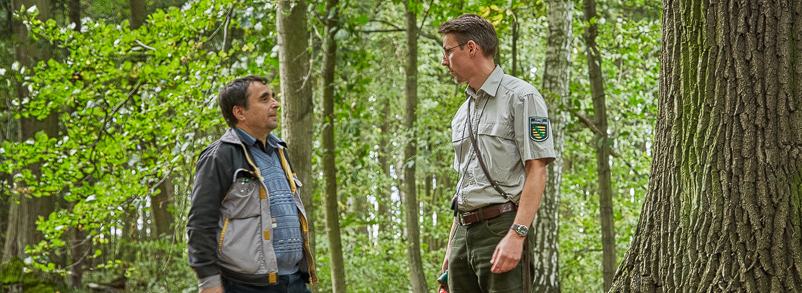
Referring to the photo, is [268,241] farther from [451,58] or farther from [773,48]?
[773,48]

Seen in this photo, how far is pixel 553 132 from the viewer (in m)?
7.42

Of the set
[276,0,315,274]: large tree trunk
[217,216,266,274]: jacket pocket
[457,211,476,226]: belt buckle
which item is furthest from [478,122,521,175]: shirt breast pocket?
[276,0,315,274]: large tree trunk

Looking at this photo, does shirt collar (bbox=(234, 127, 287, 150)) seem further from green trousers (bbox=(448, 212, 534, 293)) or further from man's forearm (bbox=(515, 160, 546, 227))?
man's forearm (bbox=(515, 160, 546, 227))

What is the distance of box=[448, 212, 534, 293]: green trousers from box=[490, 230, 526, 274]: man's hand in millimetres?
96

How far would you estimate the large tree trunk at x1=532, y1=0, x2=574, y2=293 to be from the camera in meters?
7.30

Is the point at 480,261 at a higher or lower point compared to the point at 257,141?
lower

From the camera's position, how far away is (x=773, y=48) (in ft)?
10.3

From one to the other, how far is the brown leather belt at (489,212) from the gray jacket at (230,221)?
927 millimetres

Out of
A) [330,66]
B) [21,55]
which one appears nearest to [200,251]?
[330,66]

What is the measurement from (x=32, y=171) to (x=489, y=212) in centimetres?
1229

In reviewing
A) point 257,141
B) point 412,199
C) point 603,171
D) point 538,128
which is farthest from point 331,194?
point 538,128

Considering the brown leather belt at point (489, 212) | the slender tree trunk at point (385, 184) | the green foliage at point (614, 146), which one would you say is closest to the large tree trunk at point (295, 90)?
the brown leather belt at point (489, 212)

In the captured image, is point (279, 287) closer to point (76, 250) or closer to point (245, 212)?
point (245, 212)

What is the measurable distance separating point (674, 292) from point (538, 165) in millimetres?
847
